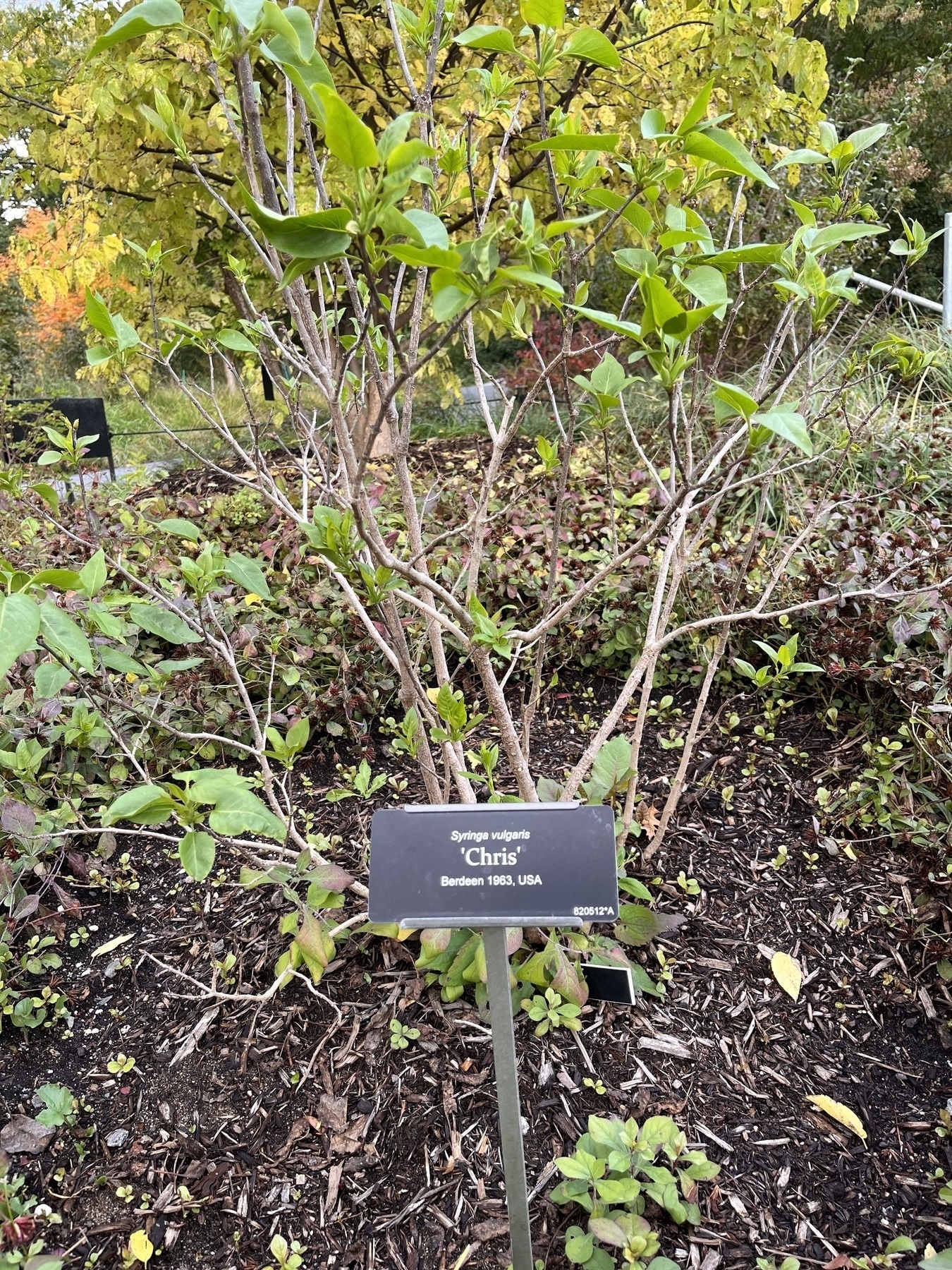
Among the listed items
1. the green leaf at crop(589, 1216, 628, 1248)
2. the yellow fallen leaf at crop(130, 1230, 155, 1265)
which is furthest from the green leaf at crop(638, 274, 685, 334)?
the yellow fallen leaf at crop(130, 1230, 155, 1265)

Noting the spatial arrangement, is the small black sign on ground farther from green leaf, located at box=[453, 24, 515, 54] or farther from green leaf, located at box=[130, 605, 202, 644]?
green leaf, located at box=[453, 24, 515, 54]

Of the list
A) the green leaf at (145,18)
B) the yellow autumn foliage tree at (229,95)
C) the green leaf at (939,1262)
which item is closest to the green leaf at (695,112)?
the green leaf at (145,18)

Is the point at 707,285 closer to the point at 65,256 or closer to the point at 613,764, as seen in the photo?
the point at 613,764

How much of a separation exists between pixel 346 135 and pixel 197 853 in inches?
36.2

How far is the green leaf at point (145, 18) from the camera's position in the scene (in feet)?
2.64

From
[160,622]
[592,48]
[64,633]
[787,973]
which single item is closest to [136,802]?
[64,633]

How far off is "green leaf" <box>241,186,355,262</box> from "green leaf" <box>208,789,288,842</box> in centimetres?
65

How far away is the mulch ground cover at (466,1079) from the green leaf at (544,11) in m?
1.62

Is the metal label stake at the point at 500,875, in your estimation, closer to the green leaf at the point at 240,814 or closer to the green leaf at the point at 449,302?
the green leaf at the point at 240,814

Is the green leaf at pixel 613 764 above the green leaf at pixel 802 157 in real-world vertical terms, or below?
below

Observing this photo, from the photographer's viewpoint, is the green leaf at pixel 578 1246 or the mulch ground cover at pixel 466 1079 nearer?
the green leaf at pixel 578 1246

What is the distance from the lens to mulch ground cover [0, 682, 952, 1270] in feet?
4.50

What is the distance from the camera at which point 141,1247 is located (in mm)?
1313

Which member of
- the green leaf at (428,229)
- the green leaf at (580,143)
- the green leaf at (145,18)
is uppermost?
the green leaf at (145,18)
